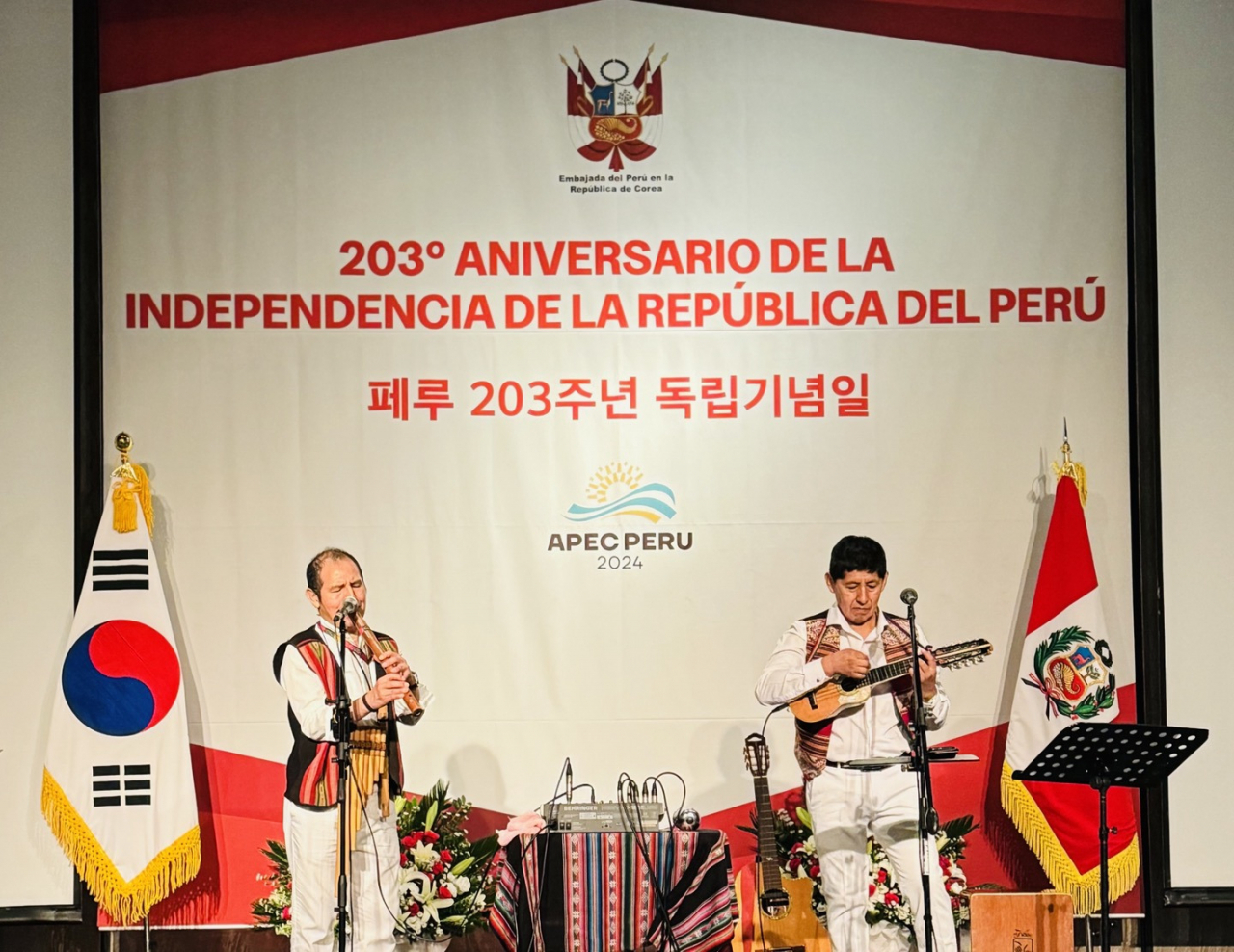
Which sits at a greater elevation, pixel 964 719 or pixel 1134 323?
pixel 1134 323

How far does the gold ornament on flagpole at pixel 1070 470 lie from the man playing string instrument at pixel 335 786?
9.71 ft

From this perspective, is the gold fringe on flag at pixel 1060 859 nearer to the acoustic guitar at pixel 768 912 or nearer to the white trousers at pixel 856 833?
the white trousers at pixel 856 833

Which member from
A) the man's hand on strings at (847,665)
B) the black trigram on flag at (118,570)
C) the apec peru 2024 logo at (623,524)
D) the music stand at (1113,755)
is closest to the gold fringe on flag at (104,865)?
the black trigram on flag at (118,570)

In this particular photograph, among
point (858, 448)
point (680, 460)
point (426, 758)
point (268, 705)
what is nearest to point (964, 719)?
point (858, 448)

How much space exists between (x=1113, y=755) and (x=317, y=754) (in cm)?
296

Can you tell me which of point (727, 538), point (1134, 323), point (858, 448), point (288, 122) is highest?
point (288, 122)

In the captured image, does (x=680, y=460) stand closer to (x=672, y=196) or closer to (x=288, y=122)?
(x=672, y=196)

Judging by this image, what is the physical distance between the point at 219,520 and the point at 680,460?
2.08 m

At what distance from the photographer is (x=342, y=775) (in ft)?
16.2

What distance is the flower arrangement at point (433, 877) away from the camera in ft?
17.4

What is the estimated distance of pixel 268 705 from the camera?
5.84m

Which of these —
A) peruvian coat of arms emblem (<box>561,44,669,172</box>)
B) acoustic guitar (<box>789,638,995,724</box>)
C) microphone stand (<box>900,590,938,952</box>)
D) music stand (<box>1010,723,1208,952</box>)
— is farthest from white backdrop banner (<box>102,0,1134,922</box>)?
music stand (<box>1010,723,1208,952</box>)

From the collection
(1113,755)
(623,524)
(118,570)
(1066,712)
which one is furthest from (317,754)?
(1066,712)

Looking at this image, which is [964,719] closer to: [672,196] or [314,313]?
[672,196]
